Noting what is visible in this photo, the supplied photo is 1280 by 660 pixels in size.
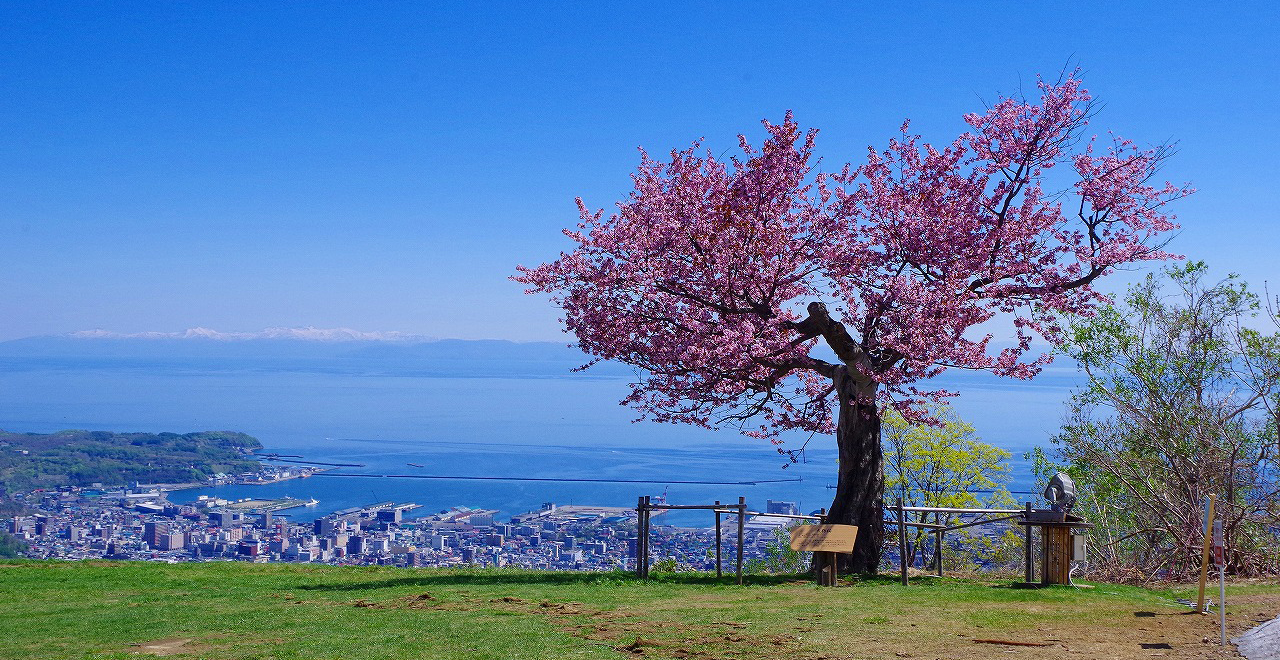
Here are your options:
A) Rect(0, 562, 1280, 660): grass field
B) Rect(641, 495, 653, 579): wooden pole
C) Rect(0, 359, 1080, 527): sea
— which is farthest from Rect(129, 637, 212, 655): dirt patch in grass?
Rect(0, 359, 1080, 527): sea

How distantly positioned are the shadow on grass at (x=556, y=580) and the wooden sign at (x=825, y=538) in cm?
97

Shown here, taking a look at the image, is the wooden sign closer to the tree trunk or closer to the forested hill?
the tree trunk

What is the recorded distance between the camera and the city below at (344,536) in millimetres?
34000

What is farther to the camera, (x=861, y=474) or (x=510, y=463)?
(x=510, y=463)

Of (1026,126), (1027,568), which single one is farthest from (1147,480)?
(1026,126)

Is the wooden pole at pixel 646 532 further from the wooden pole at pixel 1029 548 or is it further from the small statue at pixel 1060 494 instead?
the small statue at pixel 1060 494

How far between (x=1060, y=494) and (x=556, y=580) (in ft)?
25.7

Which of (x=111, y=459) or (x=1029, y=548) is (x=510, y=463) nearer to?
(x=111, y=459)

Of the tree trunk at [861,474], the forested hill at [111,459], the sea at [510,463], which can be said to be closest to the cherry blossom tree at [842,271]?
the tree trunk at [861,474]

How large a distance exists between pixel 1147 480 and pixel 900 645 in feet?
31.7

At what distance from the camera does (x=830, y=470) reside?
344 feet

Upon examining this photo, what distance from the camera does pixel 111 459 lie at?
74875 mm

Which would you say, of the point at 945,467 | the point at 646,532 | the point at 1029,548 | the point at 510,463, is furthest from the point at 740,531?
the point at 510,463

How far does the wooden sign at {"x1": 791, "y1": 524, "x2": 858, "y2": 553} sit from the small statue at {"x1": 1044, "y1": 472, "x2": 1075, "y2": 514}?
2.92 m
